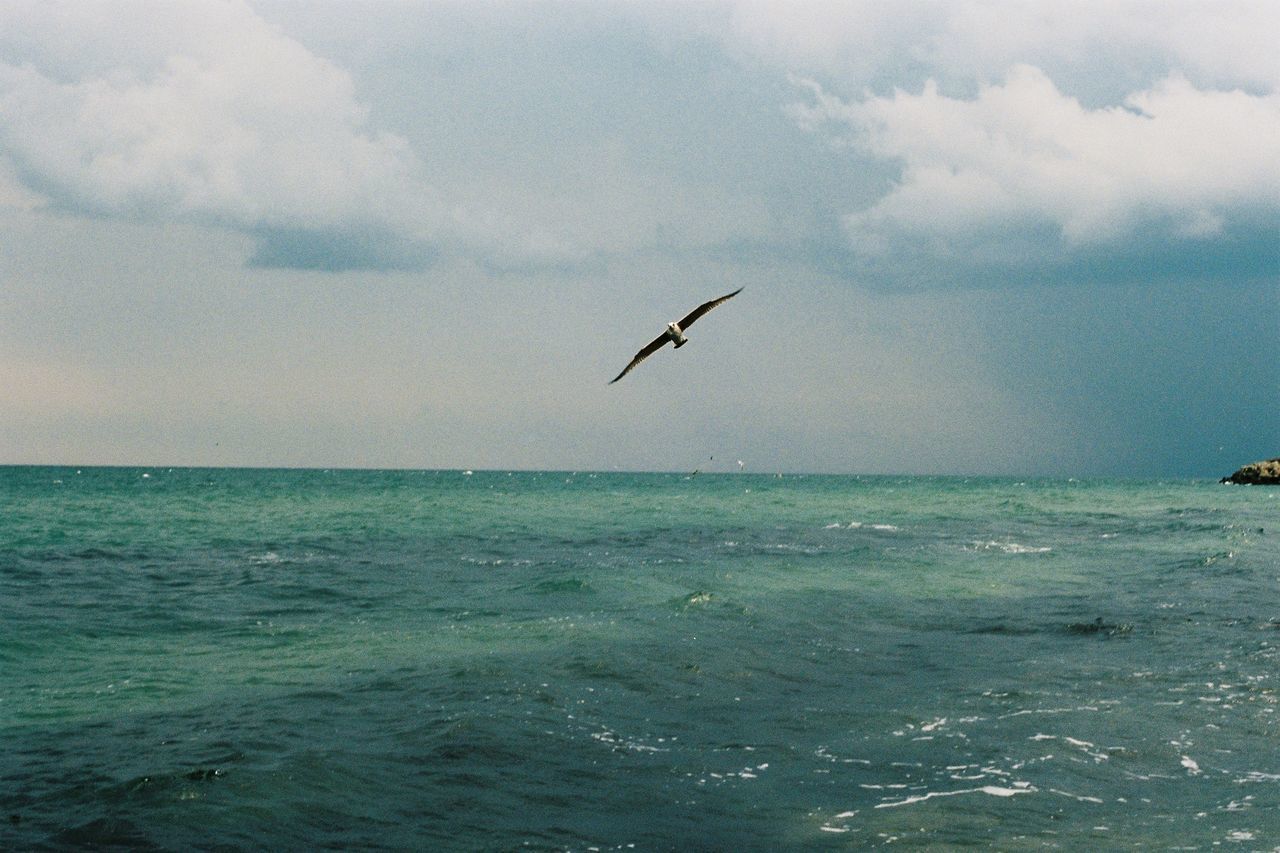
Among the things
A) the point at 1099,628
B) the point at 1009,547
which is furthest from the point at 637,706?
the point at 1009,547

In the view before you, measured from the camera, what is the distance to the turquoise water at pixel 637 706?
28.7 ft

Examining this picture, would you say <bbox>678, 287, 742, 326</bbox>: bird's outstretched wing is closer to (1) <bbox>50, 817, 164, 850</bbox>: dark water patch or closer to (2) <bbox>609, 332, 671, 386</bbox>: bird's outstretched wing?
(2) <bbox>609, 332, 671, 386</bbox>: bird's outstretched wing

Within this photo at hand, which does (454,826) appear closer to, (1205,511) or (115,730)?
(115,730)

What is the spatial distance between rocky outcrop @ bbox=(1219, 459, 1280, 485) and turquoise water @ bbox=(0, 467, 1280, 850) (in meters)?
109

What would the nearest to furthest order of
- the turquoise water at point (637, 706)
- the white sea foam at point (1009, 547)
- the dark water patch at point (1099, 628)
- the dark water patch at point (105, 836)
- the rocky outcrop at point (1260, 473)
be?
the dark water patch at point (105, 836)
the turquoise water at point (637, 706)
the dark water patch at point (1099, 628)
the white sea foam at point (1009, 547)
the rocky outcrop at point (1260, 473)

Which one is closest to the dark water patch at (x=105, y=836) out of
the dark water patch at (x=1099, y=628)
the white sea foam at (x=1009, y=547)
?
the dark water patch at (x=1099, y=628)

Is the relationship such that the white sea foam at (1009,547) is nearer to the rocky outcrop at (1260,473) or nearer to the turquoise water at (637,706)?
the turquoise water at (637,706)

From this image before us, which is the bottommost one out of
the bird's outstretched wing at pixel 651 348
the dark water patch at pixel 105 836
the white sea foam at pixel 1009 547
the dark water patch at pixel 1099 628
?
the dark water patch at pixel 105 836

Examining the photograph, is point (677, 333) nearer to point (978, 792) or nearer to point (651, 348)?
point (651, 348)

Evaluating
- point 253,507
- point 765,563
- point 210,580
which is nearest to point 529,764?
point 210,580

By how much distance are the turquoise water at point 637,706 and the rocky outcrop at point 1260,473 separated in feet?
358

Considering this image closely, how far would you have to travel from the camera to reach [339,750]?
10.6 metres

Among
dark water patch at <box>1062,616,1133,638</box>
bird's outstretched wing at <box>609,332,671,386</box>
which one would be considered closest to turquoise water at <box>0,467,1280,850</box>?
dark water patch at <box>1062,616,1133,638</box>

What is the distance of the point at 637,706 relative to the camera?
1250 centimetres
